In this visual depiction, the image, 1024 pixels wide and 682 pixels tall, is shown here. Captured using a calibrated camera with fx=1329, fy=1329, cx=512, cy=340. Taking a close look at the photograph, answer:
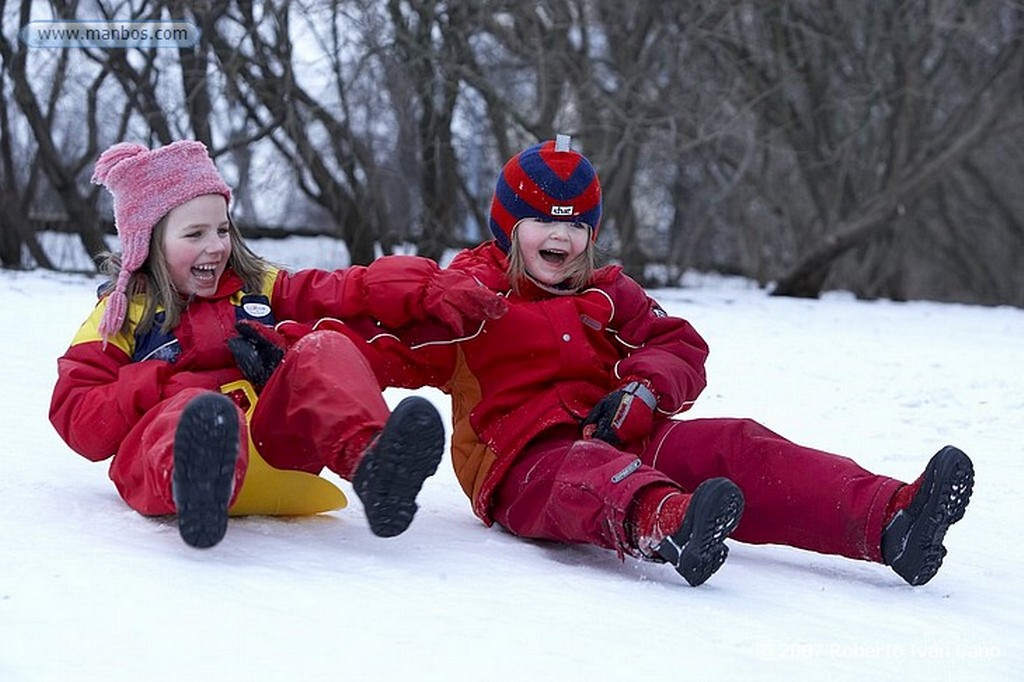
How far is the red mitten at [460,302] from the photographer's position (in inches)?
108

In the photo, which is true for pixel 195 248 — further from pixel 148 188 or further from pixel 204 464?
pixel 204 464

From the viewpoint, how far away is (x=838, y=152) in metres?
11.5

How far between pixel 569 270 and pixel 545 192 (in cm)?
19

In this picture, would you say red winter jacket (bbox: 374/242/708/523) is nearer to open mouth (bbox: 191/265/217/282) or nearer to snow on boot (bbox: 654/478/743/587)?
open mouth (bbox: 191/265/217/282)

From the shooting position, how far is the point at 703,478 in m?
2.74

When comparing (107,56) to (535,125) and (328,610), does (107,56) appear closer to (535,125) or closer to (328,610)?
(535,125)

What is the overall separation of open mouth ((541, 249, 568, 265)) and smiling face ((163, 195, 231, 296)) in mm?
701

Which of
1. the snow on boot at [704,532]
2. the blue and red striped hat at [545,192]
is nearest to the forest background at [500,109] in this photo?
the blue and red striped hat at [545,192]

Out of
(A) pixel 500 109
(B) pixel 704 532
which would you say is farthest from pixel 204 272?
(A) pixel 500 109

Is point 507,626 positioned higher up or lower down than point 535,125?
lower down

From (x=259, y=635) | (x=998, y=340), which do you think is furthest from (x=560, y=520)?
(x=998, y=340)

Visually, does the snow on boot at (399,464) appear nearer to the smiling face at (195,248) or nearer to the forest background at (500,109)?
the smiling face at (195,248)

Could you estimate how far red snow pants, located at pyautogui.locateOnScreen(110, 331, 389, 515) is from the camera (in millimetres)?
2311

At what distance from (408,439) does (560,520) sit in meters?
0.48
